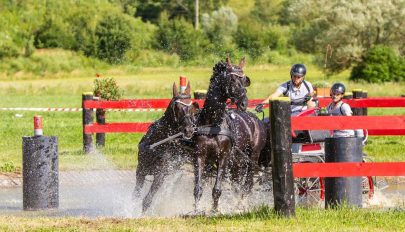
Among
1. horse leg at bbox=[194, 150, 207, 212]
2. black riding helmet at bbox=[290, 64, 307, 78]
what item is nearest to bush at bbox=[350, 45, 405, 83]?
black riding helmet at bbox=[290, 64, 307, 78]

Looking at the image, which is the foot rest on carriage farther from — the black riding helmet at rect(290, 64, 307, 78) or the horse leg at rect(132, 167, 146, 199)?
the horse leg at rect(132, 167, 146, 199)

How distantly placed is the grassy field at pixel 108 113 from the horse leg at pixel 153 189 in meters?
5.88

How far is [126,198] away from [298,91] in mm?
2709

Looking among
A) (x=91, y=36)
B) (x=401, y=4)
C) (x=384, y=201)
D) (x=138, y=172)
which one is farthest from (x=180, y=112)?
(x=91, y=36)

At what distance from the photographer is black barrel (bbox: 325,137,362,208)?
448 inches

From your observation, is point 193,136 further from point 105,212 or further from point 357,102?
point 357,102

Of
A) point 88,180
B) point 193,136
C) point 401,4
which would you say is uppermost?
point 401,4

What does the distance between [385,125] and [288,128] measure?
3.38 ft

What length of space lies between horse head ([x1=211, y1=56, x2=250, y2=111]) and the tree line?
2994 centimetres

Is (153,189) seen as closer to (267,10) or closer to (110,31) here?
(110,31)

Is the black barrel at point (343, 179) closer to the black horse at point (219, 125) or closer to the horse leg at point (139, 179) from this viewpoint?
the black horse at point (219, 125)

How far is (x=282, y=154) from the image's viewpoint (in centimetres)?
1031

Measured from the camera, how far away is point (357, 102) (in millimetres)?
16953

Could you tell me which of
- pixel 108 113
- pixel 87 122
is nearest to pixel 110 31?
pixel 108 113
